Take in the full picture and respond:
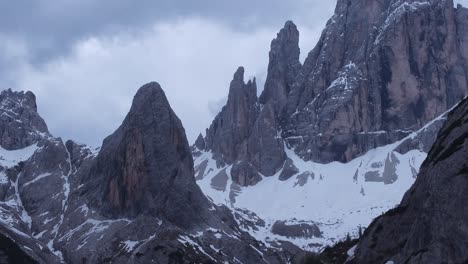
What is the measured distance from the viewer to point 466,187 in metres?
64.2

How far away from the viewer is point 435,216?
65938 mm

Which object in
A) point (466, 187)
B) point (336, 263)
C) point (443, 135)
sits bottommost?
point (336, 263)

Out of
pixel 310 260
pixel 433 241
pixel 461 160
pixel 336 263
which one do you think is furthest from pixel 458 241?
pixel 310 260

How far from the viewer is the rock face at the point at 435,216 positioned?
63.3 meters

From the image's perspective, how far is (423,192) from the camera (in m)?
74.1

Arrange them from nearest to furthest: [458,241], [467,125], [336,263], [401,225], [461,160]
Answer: [458,241]
[461,160]
[467,125]
[401,225]
[336,263]

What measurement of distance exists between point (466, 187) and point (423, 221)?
17.2ft

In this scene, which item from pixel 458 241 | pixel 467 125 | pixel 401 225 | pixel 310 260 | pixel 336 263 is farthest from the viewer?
pixel 310 260

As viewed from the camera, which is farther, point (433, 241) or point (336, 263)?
point (336, 263)

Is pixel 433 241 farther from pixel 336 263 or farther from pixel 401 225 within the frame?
pixel 336 263

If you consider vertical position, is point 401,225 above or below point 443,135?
below

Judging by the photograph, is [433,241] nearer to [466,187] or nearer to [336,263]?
[466,187]

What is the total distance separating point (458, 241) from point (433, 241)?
3132 mm

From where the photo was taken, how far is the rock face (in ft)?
208
